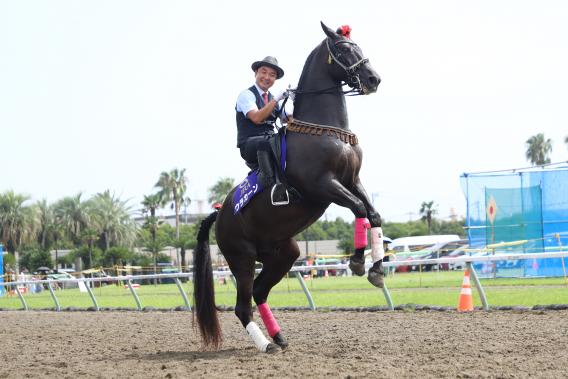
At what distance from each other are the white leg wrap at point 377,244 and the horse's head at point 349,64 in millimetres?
1368

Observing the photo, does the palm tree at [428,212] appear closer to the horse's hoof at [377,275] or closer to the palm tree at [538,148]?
the palm tree at [538,148]

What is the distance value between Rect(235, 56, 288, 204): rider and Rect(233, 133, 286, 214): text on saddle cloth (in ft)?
0.35

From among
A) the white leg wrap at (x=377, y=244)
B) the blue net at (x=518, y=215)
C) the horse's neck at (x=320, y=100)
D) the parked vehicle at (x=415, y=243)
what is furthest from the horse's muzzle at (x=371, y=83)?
the parked vehicle at (x=415, y=243)

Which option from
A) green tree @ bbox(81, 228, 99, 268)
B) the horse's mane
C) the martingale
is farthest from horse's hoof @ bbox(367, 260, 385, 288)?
green tree @ bbox(81, 228, 99, 268)

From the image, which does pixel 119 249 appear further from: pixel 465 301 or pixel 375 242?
pixel 375 242

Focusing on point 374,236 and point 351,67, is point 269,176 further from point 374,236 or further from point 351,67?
point 351,67

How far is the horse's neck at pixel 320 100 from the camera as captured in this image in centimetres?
750

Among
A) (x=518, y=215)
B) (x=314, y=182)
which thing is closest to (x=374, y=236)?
(x=314, y=182)

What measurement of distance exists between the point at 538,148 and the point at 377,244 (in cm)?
7971

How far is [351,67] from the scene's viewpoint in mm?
7344

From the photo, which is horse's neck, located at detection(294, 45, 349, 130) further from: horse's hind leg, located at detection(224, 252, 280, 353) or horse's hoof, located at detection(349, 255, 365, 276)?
horse's hind leg, located at detection(224, 252, 280, 353)

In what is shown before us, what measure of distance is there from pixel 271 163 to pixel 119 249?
55015 millimetres

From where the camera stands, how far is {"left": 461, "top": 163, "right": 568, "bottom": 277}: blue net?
23.6m

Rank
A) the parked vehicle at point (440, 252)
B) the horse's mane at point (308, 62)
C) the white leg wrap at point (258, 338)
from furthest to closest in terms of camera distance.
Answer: the parked vehicle at point (440, 252), the white leg wrap at point (258, 338), the horse's mane at point (308, 62)
